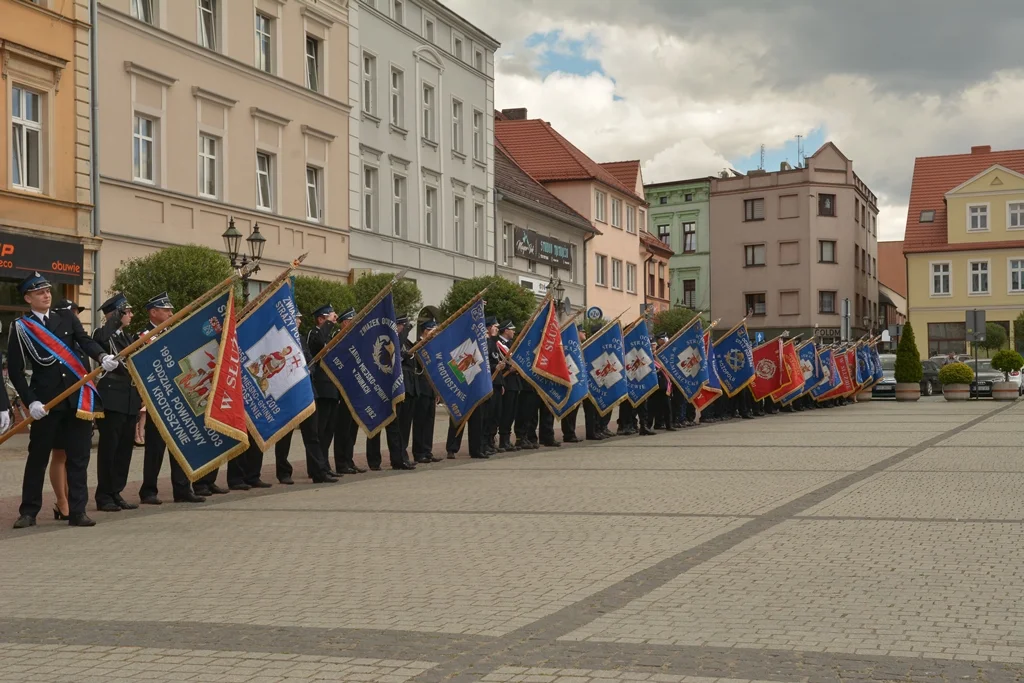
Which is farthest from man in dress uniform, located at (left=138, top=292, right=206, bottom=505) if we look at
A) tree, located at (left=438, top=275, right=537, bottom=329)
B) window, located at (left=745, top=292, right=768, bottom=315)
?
window, located at (left=745, top=292, right=768, bottom=315)

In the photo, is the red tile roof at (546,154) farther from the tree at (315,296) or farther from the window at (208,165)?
the tree at (315,296)

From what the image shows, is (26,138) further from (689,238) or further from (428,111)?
(689,238)

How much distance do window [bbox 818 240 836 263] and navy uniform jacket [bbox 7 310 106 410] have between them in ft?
249

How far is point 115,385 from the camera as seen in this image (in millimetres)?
12297

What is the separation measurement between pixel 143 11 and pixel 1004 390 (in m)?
27.4

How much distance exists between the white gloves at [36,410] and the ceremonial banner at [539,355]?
383 inches

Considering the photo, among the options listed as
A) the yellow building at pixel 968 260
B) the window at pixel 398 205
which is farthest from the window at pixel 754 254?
the window at pixel 398 205

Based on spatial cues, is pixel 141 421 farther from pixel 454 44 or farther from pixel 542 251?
pixel 542 251

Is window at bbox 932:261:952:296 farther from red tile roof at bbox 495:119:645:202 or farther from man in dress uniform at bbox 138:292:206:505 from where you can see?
man in dress uniform at bbox 138:292:206:505

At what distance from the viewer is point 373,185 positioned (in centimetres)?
3841

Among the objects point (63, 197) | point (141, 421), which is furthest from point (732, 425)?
Answer: point (63, 197)

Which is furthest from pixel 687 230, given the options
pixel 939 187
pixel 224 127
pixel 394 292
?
pixel 224 127

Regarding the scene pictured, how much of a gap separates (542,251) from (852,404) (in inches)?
579

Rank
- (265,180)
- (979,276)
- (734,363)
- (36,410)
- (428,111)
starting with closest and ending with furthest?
(36,410) → (734,363) → (265,180) → (428,111) → (979,276)
